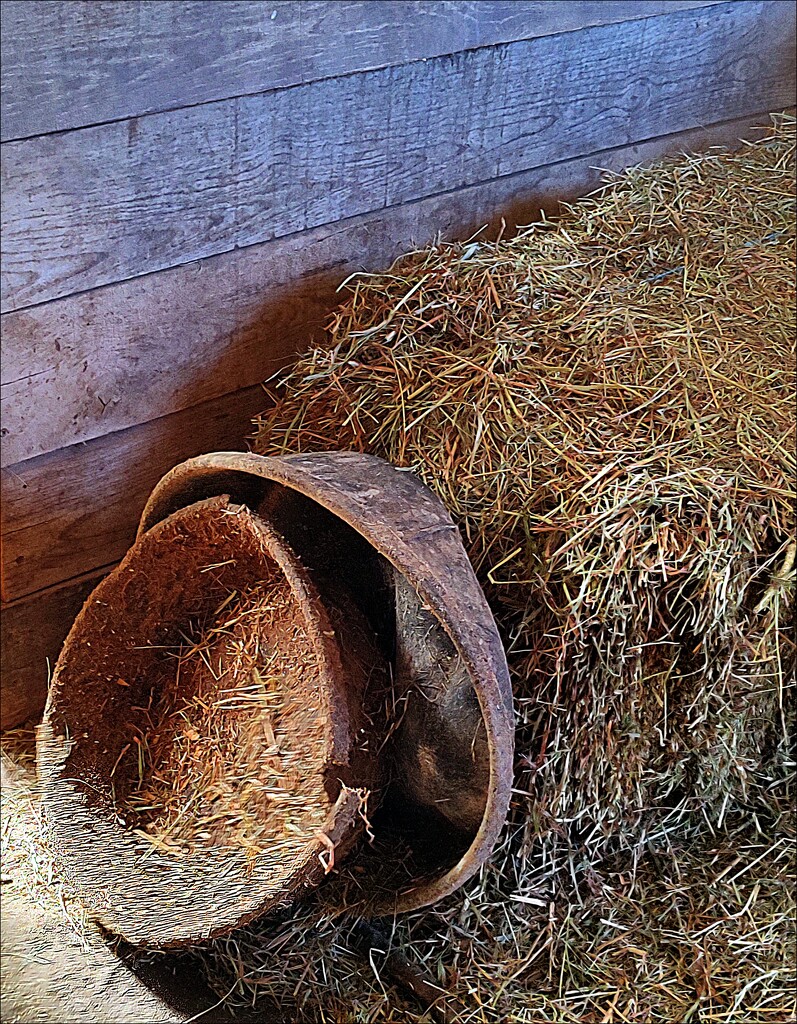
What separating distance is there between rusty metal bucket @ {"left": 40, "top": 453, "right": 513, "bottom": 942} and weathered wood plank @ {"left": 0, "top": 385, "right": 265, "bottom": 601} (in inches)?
7.7

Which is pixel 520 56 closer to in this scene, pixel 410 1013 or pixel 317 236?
pixel 317 236

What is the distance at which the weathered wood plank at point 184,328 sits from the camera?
2.03m

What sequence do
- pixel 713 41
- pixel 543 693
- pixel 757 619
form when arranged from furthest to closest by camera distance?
pixel 713 41 < pixel 757 619 < pixel 543 693

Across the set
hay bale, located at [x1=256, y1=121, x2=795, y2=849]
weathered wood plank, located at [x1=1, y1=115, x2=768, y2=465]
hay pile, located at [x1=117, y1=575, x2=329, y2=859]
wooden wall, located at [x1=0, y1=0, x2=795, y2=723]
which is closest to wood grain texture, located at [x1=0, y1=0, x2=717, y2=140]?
wooden wall, located at [x1=0, y1=0, x2=795, y2=723]

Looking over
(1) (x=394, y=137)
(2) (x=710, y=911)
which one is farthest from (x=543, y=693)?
(1) (x=394, y=137)

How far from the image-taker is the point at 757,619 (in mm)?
2055

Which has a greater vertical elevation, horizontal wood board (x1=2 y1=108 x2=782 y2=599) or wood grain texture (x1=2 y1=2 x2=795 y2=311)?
wood grain texture (x1=2 y1=2 x2=795 y2=311)

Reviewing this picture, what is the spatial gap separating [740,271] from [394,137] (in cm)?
84

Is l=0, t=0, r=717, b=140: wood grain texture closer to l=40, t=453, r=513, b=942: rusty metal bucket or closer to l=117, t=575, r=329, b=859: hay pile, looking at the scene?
l=40, t=453, r=513, b=942: rusty metal bucket

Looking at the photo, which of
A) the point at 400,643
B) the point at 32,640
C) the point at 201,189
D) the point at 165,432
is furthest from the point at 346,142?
the point at 32,640

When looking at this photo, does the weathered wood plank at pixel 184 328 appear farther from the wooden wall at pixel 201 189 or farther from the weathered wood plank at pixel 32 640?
the weathered wood plank at pixel 32 640

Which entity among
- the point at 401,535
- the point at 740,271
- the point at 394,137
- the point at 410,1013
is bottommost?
the point at 410,1013

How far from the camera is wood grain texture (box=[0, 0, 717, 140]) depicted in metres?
1.77

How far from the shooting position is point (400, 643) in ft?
6.63
